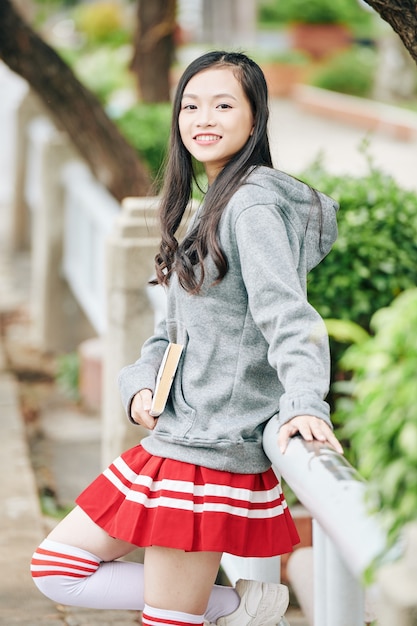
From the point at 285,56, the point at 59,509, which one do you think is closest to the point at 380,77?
the point at 285,56

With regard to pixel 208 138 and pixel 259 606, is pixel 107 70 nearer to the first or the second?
pixel 208 138

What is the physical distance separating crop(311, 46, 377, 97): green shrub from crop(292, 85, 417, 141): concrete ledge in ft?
0.69

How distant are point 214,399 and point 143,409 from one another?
205 millimetres

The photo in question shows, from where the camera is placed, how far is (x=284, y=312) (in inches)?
82.6

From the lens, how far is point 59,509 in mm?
4859

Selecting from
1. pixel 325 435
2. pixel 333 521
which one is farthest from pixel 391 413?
pixel 325 435

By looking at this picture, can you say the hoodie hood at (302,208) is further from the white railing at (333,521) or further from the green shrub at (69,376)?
the green shrub at (69,376)

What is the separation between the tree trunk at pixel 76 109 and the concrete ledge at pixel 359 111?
964 centimetres

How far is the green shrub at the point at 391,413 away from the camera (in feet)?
4.34

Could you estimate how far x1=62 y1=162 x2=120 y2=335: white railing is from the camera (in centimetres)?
573

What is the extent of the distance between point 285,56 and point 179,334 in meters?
21.0

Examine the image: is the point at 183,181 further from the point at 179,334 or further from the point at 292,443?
the point at 292,443

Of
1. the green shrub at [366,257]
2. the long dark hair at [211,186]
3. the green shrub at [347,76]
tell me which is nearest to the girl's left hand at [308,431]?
the long dark hair at [211,186]

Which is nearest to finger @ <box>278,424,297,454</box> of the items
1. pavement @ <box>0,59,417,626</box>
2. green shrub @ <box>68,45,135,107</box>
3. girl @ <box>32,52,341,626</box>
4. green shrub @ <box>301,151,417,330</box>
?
girl @ <box>32,52,341,626</box>
